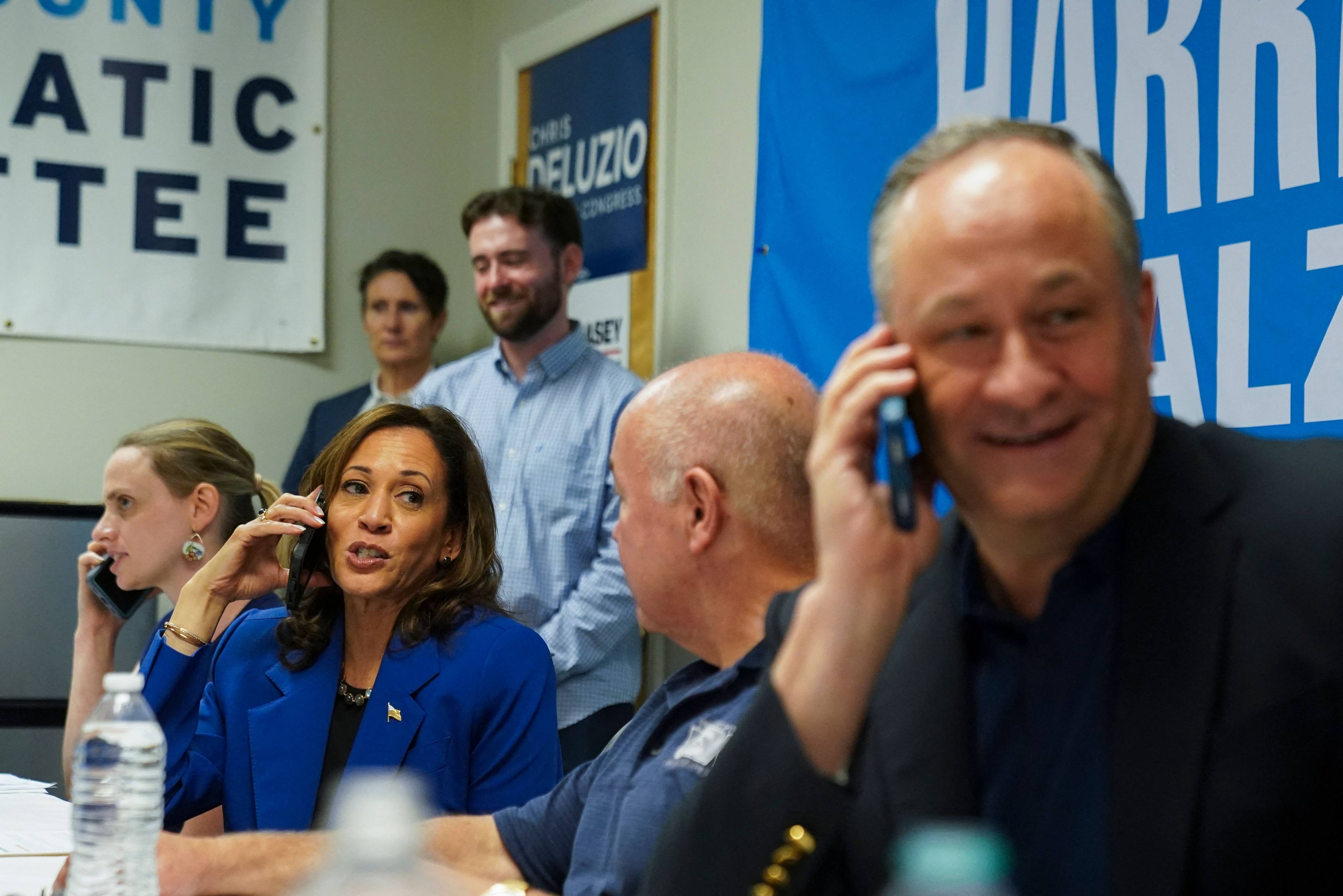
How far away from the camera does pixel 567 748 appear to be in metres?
3.46

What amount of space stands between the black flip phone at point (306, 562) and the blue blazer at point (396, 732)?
11 cm

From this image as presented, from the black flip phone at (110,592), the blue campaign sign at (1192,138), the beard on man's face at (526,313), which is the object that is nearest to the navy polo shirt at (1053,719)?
the blue campaign sign at (1192,138)

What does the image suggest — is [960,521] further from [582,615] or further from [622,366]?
[622,366]

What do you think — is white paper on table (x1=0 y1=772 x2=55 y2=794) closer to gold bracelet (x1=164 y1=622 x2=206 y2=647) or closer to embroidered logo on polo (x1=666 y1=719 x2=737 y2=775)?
gold bracelet (x1=164 y1=622 x2=206 y2=647)

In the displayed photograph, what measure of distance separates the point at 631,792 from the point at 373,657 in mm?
931

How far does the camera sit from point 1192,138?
2361 mm

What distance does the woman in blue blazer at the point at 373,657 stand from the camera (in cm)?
213

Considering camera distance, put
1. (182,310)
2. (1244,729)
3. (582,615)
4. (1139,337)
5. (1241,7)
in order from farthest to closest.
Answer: (182,310), (582,615), (1241,7), (1139,337), (1244,729)

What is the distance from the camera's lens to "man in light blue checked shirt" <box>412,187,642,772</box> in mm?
3391

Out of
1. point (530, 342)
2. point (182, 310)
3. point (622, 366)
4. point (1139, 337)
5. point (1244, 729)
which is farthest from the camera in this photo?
point (182, 310)

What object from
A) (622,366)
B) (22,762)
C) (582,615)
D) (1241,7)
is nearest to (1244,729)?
(1241,7)

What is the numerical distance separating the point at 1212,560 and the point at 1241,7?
5.19 feet

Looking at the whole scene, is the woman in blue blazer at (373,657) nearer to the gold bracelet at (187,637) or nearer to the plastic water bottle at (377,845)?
the gold bracelet at (187,637)

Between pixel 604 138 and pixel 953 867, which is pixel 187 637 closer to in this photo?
pixel 953 867
